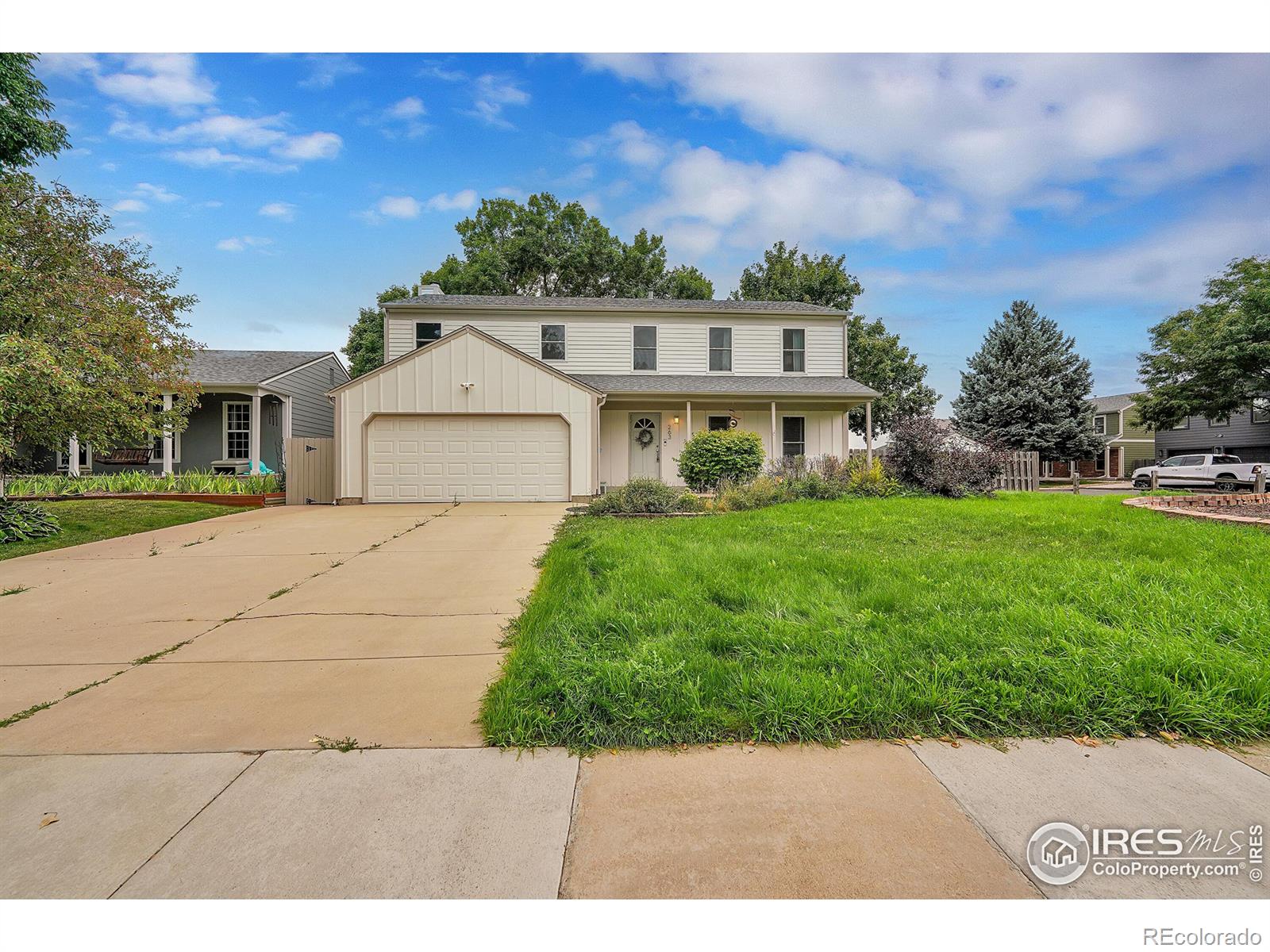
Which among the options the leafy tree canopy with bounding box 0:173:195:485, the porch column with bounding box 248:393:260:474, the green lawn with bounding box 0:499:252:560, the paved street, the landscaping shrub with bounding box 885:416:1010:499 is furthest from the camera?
the porch column with bounding box 248:393:260:474

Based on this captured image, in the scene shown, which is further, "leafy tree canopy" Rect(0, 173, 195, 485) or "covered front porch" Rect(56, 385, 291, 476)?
"covered front porch" Rect(56, 385, 291, 476)

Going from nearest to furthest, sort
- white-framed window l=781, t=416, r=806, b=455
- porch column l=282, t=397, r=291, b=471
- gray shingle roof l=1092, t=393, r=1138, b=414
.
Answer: white-framed window l=781, t=416, r=806, b=455, porch column l=282, t=397, r=291, b=471, gray shingle roof l=1092, t=393, r=1138, b=414

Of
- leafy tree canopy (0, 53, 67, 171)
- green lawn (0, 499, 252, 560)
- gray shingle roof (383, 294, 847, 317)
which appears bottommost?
green lawn (0, 499, 252, 560)

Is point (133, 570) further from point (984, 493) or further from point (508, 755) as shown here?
point (984, 493)

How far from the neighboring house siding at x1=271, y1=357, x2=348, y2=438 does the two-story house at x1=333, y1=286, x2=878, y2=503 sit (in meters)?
4.02

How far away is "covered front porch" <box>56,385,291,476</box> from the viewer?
16781mm

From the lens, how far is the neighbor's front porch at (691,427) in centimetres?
1661

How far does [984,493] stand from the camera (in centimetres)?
1116

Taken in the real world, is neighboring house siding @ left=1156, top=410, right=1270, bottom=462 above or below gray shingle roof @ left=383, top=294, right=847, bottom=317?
below

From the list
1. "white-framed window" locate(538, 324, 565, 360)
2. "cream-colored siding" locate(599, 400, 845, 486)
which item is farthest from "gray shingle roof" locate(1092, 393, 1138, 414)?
"white-framed window" locate(538, 324, 565, 360)

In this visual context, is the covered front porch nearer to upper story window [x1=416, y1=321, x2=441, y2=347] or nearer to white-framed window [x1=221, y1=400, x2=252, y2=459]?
white-framed window [x1=221, y1=400, x2=252, y2=459]

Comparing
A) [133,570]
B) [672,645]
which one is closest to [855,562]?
[672,645]
